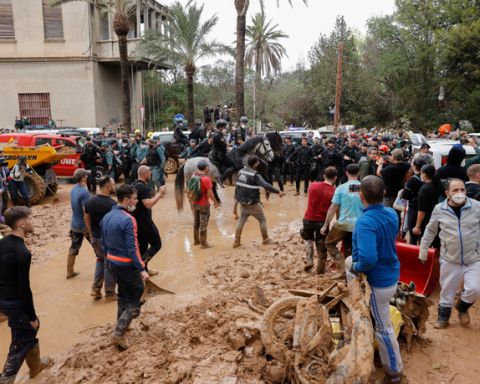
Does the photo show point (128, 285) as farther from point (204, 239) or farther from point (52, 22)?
point (52, 22)

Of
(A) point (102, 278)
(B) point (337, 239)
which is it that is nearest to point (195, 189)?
(A) point (102, 278)

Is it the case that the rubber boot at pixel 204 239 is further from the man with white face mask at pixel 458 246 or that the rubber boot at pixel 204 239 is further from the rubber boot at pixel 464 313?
the rubber boot at pixel 464 313

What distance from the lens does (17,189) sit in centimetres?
1156

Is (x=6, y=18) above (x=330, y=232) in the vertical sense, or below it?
above

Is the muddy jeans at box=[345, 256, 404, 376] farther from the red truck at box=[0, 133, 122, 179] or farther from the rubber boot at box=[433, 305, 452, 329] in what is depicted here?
the red truck at box=[0, 133, 122, 179]

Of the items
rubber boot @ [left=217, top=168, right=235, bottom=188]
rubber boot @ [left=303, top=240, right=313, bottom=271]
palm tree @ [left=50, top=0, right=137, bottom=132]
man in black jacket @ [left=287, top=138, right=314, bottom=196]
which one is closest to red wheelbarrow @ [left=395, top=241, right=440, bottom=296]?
rubber boot @ [left=303, top=240, right=313, bottom=271]

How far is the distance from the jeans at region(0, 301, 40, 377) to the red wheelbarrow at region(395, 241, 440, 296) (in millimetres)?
4671

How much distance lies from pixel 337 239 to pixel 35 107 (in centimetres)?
2658

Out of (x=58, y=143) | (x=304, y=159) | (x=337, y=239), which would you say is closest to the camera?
(x=337, y=239)

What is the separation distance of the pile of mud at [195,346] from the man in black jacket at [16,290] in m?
0.43

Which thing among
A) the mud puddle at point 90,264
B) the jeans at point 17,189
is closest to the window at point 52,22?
the mud puddle at point 90,264

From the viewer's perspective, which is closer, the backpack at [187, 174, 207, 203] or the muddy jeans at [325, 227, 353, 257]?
the muddy jeans at [325, 227, 353, 257]

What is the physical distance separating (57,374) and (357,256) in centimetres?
337

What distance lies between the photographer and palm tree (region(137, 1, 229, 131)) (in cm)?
2316
